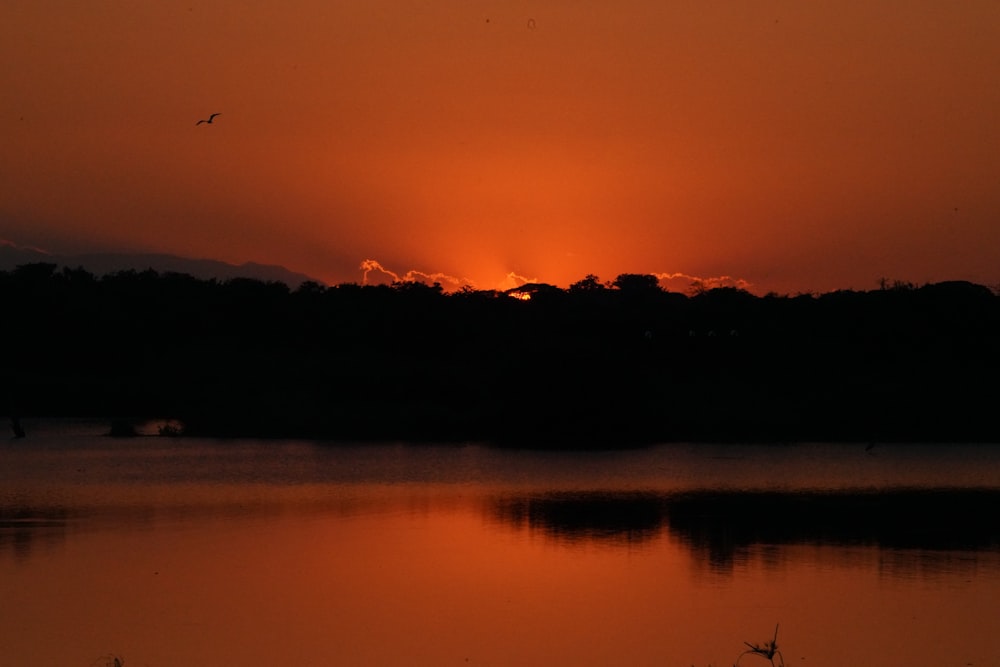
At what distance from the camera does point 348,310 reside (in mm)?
79375

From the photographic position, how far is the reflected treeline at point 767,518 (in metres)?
24.3

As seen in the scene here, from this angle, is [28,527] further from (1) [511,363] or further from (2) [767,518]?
(1) [511,363]

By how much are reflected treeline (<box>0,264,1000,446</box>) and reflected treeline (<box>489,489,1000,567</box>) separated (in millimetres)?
17995

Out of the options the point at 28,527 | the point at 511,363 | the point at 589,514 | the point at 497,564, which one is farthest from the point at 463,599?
the point at 511,363

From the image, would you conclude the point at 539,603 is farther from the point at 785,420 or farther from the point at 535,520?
the point at 785,420

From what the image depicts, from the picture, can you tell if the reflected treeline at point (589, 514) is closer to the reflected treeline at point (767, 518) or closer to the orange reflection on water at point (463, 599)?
the reflected treeline at point (767, 518)

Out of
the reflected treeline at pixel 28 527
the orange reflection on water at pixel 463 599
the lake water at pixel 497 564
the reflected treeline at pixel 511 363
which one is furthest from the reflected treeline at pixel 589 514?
the reflected treeline at pixel 511 363

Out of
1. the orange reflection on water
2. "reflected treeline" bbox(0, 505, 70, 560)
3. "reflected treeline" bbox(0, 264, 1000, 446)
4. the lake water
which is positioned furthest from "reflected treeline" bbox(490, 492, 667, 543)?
"reflected treeline" bbox(0, 264, 1000, 446)

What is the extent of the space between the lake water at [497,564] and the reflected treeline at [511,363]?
11222 mm

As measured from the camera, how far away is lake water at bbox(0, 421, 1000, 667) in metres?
15.6

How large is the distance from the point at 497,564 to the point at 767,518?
826 centimetres

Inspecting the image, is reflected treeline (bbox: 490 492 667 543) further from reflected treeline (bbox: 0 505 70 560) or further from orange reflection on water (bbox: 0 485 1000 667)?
reflected treeline (bbox: 0 505 70 560)

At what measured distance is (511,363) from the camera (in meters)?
50.3

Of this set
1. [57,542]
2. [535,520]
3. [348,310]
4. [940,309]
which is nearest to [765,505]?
[535,520]
